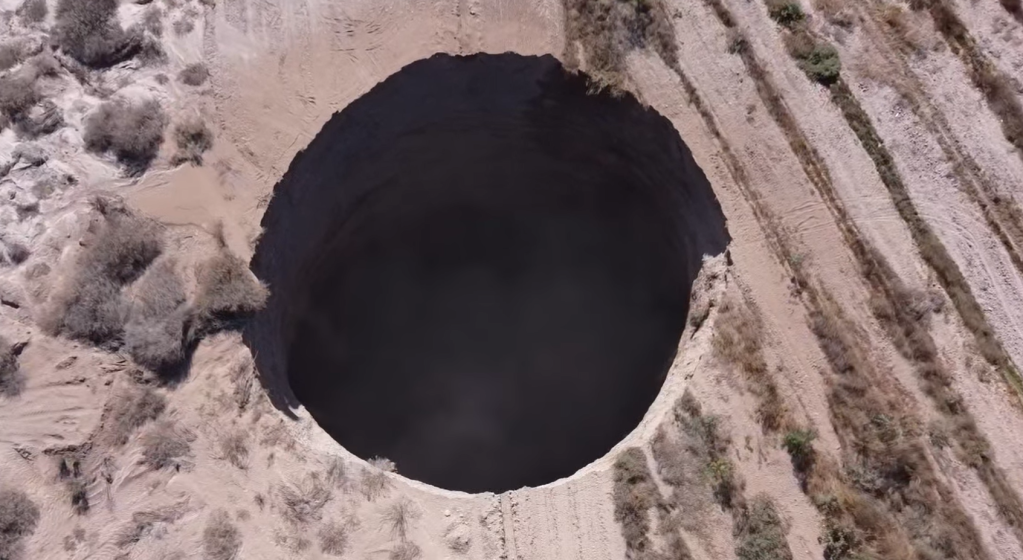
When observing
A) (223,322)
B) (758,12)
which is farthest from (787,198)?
(223,322)

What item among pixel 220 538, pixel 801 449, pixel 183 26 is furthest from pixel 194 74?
pixel 801 449

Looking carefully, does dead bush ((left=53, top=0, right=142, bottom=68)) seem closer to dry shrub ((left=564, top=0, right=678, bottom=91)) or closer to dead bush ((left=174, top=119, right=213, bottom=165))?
dead bush ((left=174, top=119, right=213, bottom=165))

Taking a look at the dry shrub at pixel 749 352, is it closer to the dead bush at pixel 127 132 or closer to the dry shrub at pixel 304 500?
the dry shrub at pixel 304 500

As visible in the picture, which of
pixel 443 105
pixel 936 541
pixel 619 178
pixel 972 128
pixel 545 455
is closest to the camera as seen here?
pixel 936 541

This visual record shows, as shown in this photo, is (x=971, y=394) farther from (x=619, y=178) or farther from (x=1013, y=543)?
(x=619, y=178)

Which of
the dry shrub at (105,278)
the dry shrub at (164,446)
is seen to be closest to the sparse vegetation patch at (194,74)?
the dry shrub at (105,278)
